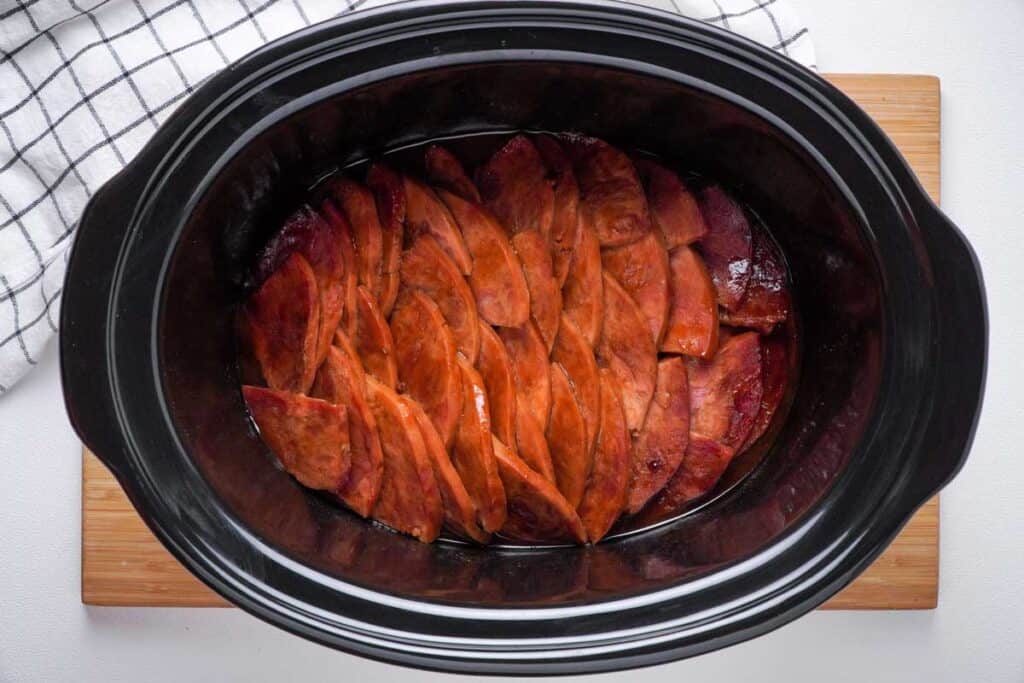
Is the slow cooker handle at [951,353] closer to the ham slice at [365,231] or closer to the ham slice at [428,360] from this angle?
the ham slice at [428,360]

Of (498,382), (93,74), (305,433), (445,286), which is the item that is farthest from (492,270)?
(93,74)

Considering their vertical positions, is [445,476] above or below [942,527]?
above

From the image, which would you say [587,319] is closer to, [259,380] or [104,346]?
[259,380]

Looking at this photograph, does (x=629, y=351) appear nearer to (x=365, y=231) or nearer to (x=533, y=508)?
(x=533, y=508)

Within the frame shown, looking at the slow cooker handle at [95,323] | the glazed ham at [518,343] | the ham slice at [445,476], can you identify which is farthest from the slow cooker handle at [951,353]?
the slow cooker handle at [95,323]

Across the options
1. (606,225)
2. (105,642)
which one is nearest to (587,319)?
(606,225)

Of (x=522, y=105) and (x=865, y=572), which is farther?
(x=865, y=572)

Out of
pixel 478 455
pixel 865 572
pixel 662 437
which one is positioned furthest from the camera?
pixel 865 572

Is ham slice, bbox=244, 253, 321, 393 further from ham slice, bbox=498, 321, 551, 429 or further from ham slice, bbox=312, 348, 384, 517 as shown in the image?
ham slice, bbox=498, 321, 551, 429

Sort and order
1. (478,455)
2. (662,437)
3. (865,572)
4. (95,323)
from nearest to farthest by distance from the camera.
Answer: (95,323), (478,455), (662,437), (865,572)
